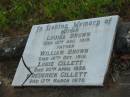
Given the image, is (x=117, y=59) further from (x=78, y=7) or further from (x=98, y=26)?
(x=78, y=7)

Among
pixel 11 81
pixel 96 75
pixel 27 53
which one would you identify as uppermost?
pixel 96 75

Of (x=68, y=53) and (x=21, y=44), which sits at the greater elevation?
(x=68, y=53)

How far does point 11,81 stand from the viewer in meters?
4.22

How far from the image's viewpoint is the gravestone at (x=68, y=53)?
3586 millimetres

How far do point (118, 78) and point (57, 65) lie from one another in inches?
24.5

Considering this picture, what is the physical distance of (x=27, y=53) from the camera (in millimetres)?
4156

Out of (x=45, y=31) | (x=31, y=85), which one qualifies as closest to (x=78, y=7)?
(x=45, y=31)

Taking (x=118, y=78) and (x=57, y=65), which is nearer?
(x=118, y=78)

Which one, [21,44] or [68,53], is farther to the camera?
[21,44]

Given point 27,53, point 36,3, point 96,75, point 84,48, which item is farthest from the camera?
point 36,3

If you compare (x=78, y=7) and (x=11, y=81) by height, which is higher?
(x=78, y=7)

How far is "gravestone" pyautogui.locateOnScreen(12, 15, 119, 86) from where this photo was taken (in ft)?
11.8

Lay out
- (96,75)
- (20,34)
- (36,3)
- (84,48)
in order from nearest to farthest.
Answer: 1. (96,75)
2. (84,48)
3. (20,34)
4. (36,3)

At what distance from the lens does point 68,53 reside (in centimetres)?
383
